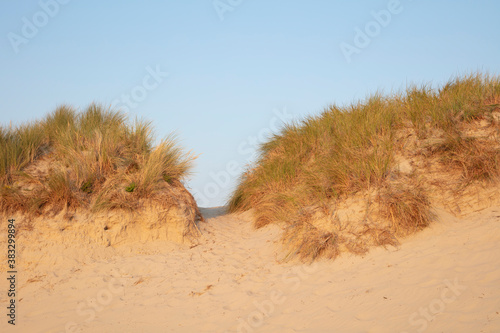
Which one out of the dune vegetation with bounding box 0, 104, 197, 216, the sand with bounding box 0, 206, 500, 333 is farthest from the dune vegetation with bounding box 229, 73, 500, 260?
the dune vegetation with bounding box 0, 104, 197, 216

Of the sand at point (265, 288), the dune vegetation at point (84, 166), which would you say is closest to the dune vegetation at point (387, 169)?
the sand at point (265, 288)

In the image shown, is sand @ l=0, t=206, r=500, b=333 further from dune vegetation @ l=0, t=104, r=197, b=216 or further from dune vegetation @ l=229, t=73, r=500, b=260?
dune vegetation @ l=0, t=104, r=197, b=216

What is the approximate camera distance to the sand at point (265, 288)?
141 inches

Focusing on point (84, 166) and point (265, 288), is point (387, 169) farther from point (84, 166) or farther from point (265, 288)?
point (84, 166)

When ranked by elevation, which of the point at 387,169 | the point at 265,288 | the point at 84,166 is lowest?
the point at 265,288

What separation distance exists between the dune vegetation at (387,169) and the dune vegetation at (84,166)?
2.29 meters

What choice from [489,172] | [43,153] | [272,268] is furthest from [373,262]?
[43,153]

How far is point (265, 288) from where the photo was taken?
4.98 m

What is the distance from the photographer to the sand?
3588 millimetres

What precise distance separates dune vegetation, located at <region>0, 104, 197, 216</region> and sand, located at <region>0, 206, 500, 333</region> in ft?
2.79

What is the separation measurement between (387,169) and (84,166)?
5336 mm

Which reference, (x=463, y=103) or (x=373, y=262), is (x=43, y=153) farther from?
(x=463, y=103)

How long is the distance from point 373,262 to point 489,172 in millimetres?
2373

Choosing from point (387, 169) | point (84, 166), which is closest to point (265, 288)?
point (387, 169)
